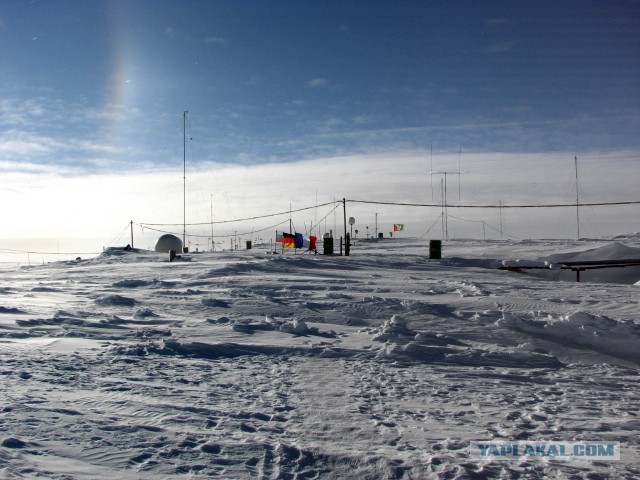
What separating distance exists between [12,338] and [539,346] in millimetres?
7568

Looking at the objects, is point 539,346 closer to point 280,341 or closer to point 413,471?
point 280,341

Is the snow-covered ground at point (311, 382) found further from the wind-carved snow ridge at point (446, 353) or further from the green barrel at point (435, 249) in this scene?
the green barrel at point (435, 249)

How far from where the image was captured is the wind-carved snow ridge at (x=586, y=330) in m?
7.33

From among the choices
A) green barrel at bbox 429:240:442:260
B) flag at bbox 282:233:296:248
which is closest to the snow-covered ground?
green barrel at bbox 429:240:442:260

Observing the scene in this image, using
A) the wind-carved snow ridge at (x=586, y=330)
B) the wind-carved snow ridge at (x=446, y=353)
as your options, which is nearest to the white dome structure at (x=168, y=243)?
the wind-carved snow ridge at (x=446, y=353)

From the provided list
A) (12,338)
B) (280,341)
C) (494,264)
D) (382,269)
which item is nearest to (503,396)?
(280,341)

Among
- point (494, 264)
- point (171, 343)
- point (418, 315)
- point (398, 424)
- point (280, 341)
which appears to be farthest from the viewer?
point (494, 264)

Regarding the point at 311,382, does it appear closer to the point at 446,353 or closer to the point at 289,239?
the point at 446,353

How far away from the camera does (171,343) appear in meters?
7.12

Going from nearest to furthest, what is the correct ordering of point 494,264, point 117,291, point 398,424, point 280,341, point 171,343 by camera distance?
point 398,424
point 171,343
point 280,341
point 117,291
point 494,264

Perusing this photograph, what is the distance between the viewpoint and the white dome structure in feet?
117

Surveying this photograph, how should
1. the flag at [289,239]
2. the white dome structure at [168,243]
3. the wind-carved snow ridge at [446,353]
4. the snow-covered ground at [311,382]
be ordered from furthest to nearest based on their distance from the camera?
the white dome structure at [168,243]
the flag at [289,239]
the wind-carved snow ridge at [446,353]
the snow-covered ground at [311,382]

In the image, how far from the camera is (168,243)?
36094 mm

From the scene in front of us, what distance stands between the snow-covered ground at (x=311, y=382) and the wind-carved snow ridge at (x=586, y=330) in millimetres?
37
